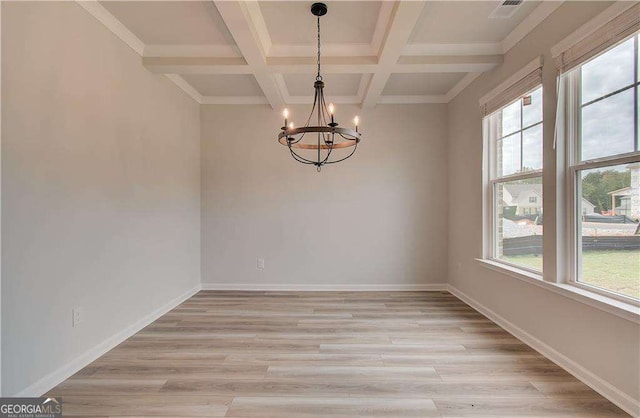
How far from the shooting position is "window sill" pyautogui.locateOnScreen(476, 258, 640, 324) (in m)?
1.69

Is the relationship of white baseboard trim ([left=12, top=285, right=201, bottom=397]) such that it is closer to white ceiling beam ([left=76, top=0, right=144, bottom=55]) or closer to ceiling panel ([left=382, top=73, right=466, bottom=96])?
white ceiling beam ([left=76, top=0, right=144, bottom=55])

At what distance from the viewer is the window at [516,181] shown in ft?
8.43

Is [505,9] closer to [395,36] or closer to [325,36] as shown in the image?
[395,36]

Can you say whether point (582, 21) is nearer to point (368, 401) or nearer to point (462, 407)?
point (462, 407)

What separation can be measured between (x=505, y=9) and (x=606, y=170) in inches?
57.4

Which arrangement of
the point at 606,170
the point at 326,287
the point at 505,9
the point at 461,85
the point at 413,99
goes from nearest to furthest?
the point at 606,170 → the point at 505,9 → the point at 461,85 → the point at 413,99 → the point at 326,287

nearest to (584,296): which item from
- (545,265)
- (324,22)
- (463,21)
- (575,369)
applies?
Answer: (545,265)

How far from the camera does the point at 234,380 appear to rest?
2064 millimetres

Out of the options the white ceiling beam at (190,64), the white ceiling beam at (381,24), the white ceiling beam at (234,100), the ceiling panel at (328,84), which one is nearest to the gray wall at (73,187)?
the white ceiling beam at (190,64)

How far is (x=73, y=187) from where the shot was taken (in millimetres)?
2129

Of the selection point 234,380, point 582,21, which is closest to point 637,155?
point 582,21

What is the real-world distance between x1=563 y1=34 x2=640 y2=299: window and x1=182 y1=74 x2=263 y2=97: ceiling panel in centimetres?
314

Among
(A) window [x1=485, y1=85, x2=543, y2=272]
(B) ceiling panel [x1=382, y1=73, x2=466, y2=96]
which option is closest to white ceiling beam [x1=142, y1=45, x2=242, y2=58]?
(B) ceiling panel [x1=382, y1=73, x2=466, y2=96]

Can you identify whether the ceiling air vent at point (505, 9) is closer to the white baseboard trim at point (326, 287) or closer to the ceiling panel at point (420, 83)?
the ceiling panel at point (420, 83)
